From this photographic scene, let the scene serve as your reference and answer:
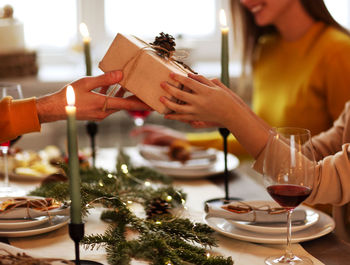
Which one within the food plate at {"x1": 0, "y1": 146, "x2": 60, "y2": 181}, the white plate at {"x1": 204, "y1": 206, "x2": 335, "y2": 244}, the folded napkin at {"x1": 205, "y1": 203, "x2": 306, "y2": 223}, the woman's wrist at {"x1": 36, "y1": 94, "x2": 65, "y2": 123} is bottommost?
the food plate at {"x1": 0, "y1": 146, "x2": 60, "y2": 181}

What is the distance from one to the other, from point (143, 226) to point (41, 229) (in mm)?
217

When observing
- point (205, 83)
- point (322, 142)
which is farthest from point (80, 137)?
point (205, 83)

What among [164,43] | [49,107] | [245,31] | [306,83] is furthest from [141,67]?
[245,31]

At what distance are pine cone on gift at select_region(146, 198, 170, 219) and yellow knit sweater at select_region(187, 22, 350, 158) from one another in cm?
96

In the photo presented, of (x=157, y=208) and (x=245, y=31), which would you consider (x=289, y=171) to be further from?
(x=245, y=31)

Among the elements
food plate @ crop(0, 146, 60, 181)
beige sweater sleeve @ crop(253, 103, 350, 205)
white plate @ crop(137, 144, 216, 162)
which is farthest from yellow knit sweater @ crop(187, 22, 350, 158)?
beige sweater sleeve @ crop(253, 103, 350, 205)

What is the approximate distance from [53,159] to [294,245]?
37.3 inches

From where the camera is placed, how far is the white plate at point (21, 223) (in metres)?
1.10

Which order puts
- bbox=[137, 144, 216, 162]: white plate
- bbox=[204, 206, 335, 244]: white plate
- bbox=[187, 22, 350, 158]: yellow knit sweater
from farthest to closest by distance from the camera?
1. bbox=[187, 22, 350, 158]: yellow knit sweater
2. bbox=[137, 144, 216, 162]: white plate
3. bbox=[204, 206, 335, 244]: white plate

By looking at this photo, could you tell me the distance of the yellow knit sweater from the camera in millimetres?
2018

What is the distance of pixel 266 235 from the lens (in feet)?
3.54

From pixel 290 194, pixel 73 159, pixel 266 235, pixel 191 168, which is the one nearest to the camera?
pixel 73 159

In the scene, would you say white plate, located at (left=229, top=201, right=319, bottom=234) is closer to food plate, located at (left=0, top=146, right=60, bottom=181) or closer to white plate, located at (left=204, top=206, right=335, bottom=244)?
white plate, located at (left=204, top=206, right=335, bottom=244)

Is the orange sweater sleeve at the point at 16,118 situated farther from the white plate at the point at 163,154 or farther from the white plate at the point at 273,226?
the white plate at the point at 163,154
